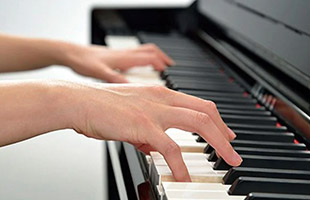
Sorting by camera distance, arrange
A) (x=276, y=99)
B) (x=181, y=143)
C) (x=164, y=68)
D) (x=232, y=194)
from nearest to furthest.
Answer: (x=232, y=194) < (x=181, y=143) < (x=276, y=99) < (x=164, y=68)

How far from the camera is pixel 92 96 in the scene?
96 cm

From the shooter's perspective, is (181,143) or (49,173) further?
(49,173)

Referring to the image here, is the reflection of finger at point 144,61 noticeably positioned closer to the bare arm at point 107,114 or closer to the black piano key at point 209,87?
the black piano key at point 209,87

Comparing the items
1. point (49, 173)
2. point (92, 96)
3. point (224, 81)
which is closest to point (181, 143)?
point (92, 96)

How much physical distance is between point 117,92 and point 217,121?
151 mm

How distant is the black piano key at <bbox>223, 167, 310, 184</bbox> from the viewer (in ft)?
3.03

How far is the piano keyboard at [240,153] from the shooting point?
34.8 inches

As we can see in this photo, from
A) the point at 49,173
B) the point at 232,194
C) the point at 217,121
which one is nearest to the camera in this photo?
the point at 232,194

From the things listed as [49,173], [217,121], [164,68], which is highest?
[217,121]

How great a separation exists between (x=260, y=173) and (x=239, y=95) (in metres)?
0.47

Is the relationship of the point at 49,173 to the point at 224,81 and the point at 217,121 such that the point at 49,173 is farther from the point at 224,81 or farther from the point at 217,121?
the point at 217,121

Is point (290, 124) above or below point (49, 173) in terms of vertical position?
above

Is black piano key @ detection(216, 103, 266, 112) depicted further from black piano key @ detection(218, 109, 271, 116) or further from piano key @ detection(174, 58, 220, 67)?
piano key @ detection(174, 58, 220, 67)

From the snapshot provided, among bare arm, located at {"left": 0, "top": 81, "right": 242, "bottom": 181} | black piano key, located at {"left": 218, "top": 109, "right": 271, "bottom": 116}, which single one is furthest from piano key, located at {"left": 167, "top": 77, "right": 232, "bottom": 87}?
bare arm, located at {"left": 0, "top": 81, "right": 242, "bottom": 181}
